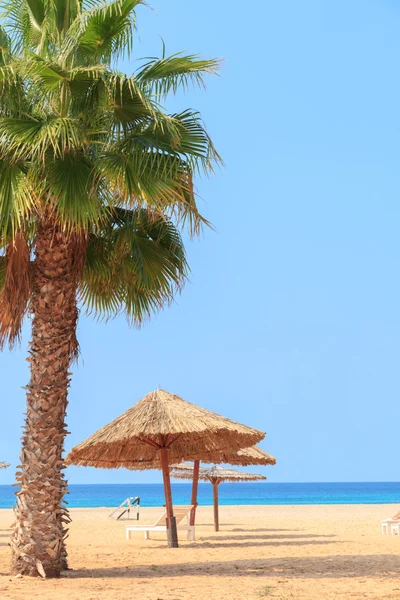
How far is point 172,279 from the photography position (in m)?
9.92

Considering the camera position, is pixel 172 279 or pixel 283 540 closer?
pixel 172 279

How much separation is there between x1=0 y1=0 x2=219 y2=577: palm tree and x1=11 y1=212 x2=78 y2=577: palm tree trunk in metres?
0.01

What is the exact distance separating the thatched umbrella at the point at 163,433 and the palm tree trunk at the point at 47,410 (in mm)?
3642

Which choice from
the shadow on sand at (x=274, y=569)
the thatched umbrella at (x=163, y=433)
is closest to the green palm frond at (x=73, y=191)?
the shadow on sand at (x=274, y=569)

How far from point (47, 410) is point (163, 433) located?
393 cm

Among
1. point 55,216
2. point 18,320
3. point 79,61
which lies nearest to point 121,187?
point 55,216

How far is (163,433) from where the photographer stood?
480 inches

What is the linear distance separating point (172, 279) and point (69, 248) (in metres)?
1.50

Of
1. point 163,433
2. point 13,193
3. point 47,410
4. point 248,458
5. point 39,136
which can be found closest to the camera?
point 39,136

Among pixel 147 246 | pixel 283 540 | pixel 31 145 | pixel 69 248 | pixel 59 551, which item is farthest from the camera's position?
pixel 283 540

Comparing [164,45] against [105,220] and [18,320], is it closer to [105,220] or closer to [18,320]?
[105,220]

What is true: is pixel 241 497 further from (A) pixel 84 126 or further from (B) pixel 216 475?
(A) pixel 84 126

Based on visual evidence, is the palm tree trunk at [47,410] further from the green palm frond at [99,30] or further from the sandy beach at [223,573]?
the green palm frond at [99,30]

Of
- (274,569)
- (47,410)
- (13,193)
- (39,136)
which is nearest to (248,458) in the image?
(274,569)
